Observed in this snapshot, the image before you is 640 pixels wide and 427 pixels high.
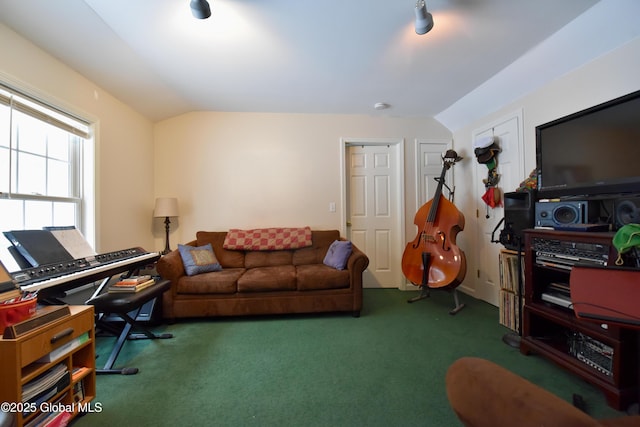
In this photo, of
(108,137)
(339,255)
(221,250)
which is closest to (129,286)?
(221,250)

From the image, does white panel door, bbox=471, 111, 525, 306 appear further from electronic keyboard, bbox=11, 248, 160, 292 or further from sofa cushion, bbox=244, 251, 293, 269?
electronic keyboard, bbox=11, 248, 160, 292

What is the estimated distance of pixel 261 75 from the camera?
2328mm

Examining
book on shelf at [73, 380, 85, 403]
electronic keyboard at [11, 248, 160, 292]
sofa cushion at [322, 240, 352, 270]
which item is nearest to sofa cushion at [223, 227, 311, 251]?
sofa cushion at [322, 240, 352, 270]

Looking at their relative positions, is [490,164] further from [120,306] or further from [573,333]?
[120,306]

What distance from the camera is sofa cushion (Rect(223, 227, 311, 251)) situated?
2914 millimetres

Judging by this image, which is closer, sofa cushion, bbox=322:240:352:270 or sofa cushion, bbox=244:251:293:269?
sofa cushion, bbox=322:240:352:270

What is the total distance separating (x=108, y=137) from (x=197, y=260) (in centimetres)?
151

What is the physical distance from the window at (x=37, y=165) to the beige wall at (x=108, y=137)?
0.11m

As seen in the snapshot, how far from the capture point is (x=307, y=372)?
1.58m

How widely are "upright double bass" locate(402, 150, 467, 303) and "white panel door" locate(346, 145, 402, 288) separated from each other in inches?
27.1

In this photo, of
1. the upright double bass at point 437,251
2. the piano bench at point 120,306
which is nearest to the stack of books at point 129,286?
the piano bench at point 120,306

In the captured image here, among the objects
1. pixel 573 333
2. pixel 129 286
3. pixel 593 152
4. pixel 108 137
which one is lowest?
pixel 573 333

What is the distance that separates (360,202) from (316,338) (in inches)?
76.4

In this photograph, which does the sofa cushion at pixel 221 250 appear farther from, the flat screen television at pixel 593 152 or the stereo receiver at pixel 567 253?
the flat screen television at pixel 593 152
